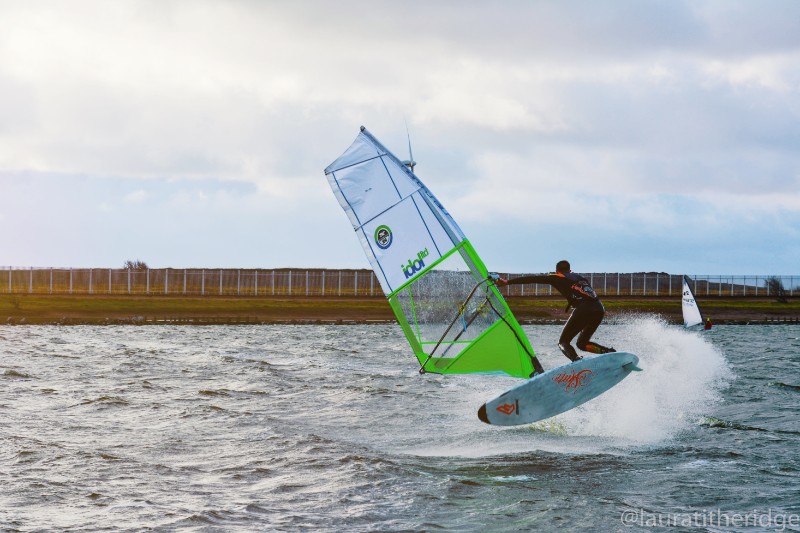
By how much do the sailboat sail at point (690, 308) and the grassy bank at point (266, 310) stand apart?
9463mm

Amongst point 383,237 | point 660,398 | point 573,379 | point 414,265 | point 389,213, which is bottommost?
point 660,398

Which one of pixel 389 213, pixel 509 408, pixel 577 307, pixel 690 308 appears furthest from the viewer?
pixel 690 308

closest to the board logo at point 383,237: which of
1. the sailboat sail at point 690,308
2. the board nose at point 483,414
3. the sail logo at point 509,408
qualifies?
the board nose at point 483,414

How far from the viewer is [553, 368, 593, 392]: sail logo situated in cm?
1277

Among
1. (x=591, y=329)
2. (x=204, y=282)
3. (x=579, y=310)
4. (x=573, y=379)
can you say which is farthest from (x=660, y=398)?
(x=204, y=282)

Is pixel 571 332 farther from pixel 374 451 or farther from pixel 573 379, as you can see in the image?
pixel 374 451

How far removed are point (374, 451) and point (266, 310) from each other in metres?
50.6

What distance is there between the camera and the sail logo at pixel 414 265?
43.3ft

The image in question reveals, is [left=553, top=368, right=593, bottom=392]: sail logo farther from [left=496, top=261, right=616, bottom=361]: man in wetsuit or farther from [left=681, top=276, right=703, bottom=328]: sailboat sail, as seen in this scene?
[left=681, top=276, right=703, bottom=328]: sailboat sail

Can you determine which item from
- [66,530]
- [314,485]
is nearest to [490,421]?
[314,485]

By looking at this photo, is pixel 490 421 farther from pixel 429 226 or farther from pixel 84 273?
pixel 84 273

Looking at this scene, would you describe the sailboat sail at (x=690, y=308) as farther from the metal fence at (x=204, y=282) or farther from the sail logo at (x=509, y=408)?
the sail logo at (x=509, y=408)

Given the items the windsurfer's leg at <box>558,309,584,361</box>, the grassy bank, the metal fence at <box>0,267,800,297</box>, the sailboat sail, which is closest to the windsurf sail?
the windsurfer's leg at <box>558,309,584,361</box>

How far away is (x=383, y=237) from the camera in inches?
519
